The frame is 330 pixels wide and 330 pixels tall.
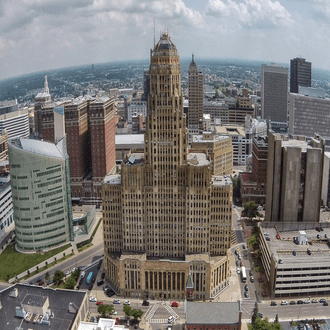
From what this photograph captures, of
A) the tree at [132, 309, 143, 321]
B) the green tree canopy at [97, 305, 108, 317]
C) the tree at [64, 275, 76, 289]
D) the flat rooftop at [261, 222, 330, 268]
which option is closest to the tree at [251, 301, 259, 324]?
the flat rooftop at [261, 222, 330, 268]

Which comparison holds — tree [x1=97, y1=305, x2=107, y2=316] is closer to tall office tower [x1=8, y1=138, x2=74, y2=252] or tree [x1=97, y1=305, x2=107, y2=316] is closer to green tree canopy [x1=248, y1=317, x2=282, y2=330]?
green tree canopy [x1=248, y1=317, x2=282, y2=330]

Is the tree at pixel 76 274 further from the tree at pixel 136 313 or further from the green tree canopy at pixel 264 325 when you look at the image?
the green tree canopy at pixel 264 325

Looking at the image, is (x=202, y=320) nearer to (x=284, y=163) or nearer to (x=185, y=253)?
(x=185, y=253)

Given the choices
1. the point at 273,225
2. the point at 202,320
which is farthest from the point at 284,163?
the point at 202,320

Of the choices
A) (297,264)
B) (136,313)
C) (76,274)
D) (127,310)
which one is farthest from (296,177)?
(76,274)

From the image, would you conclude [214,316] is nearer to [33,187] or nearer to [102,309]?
[102,309]
